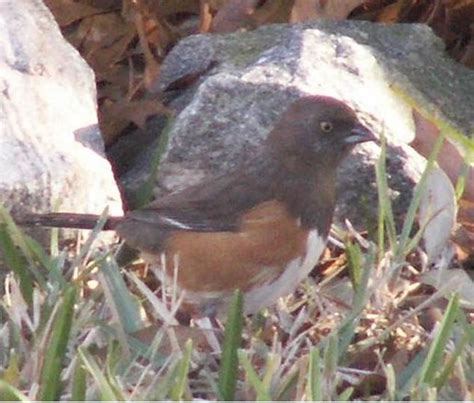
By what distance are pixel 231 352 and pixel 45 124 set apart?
155cm

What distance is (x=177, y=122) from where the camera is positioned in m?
5.12

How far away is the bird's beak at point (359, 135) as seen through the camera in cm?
466

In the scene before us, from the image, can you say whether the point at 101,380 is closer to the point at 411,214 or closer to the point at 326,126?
the point at 411,214

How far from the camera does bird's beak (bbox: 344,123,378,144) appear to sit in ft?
15.3

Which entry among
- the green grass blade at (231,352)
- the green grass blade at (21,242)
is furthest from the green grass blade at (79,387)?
the green grass blade at (21,242)

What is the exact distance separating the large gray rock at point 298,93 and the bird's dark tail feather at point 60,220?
62cm

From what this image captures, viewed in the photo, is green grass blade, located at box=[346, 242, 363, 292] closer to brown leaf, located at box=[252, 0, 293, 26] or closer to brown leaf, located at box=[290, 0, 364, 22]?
brown leaf, located at box=[290, 0, 364, 22]

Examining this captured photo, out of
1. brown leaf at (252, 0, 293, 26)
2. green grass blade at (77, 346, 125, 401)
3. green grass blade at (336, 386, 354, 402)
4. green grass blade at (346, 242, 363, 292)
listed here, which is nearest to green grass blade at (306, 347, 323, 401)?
green grass blade at (336, 386, 354, 402)

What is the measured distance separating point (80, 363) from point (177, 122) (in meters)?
1.76

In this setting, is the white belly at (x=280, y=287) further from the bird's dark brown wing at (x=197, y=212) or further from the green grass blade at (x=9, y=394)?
the green grass blade at (x=9, y=394)

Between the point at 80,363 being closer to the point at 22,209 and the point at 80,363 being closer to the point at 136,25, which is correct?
the point at 22,209

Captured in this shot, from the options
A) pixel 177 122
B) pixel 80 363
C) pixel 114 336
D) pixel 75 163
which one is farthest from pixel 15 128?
pixel 80 363

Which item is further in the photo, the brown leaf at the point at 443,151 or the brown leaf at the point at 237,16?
the brown leaf at the point at 237,16

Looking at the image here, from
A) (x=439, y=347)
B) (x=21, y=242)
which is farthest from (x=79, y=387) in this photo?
(x=21, y=242)
